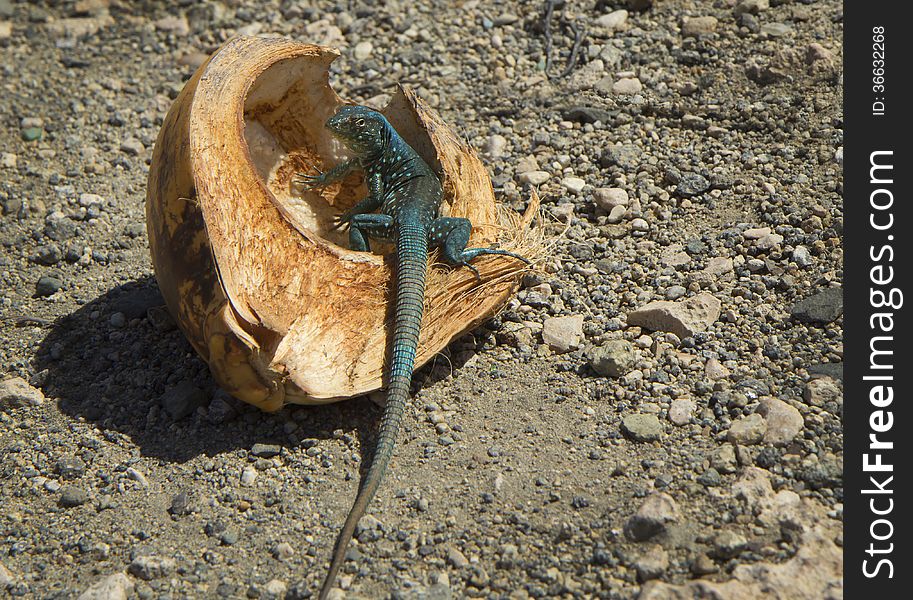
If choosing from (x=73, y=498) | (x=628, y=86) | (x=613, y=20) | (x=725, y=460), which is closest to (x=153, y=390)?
(x=73, y=498)

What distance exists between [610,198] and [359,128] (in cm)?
146

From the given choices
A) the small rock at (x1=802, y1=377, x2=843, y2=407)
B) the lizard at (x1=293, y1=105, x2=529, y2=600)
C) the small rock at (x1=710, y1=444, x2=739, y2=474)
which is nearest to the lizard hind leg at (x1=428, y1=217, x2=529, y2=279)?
the lizard at (x1=293, y1=105, x2=529, y2=600)

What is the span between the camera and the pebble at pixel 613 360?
405 centimetres

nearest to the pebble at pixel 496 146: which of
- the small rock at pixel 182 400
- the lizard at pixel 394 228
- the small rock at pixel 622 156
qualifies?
the small rock at pixel 622 156

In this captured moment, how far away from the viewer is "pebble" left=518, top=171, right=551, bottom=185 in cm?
535

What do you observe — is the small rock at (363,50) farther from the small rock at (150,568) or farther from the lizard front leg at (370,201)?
the small rock at (150,568)

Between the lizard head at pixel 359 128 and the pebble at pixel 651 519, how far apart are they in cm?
235

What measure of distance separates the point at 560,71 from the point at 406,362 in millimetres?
3062

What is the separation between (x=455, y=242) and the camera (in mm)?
4207

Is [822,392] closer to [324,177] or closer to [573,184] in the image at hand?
[573,184]

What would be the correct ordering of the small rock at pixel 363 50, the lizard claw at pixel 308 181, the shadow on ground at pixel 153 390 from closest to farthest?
the shadow on ground at pixel 153 390
the lizard claw at pixel 308 181
the small rock at pixel 363 50

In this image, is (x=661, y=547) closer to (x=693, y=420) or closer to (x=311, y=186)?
(x=693, y=420)

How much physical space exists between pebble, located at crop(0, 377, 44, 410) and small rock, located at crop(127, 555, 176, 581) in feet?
4.06
